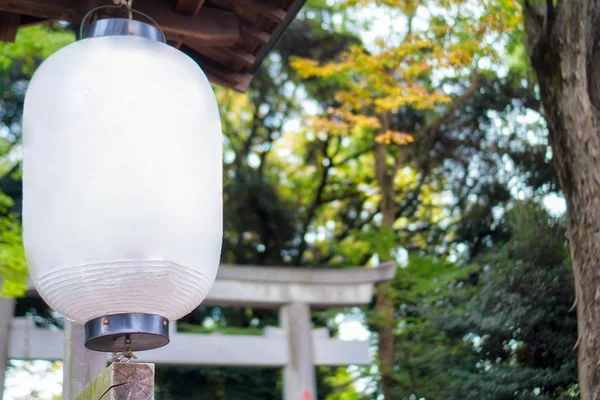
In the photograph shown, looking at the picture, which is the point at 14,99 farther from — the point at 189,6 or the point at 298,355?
the point at 189,6

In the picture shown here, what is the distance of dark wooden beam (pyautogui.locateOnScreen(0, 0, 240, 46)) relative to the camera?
2936mm

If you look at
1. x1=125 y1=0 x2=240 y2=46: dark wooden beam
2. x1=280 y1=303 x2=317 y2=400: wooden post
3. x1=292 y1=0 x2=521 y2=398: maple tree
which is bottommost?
x1=280 y1=303 x2=317 y2=400: wooden post

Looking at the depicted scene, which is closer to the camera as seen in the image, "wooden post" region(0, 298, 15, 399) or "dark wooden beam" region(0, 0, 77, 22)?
"dark wooden beam" region(0, 0, 77, 22)

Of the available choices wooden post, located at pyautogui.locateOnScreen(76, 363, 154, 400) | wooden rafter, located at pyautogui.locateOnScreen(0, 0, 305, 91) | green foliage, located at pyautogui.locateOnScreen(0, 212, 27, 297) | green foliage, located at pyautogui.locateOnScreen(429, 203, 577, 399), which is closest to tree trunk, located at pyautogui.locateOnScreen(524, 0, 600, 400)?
green foliage, located at pyautogui.locateOnScreen(429, 203, 577, 399)

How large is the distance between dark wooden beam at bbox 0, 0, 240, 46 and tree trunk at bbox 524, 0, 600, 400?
2.57 meters

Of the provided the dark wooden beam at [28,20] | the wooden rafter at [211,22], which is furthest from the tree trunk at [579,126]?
the dark wooden beam at [28,20]

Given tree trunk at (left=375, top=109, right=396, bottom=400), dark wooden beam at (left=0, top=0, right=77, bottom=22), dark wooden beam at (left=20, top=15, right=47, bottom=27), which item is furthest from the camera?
tree trunk at (left=375, top=109, right=396, bottom=400)

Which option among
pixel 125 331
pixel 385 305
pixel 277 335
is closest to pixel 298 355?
pixel 277 335

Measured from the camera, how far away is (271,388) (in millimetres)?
10039

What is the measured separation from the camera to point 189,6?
9.98ft

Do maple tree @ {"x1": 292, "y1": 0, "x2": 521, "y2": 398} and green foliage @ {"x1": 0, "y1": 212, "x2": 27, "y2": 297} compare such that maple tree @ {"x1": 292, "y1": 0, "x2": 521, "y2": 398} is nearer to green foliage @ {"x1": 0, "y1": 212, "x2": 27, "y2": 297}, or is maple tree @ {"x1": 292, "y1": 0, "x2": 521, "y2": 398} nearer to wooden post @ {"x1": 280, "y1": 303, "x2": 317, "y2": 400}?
wooden post @ {"x1": 280, "y1": 303, "x2": 317, "y2": 400}

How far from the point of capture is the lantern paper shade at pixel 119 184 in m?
1.84

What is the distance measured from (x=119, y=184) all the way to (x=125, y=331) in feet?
1.36

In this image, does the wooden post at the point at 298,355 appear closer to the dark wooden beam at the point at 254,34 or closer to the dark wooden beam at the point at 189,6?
the dark wooden beam at the point at 254,34
